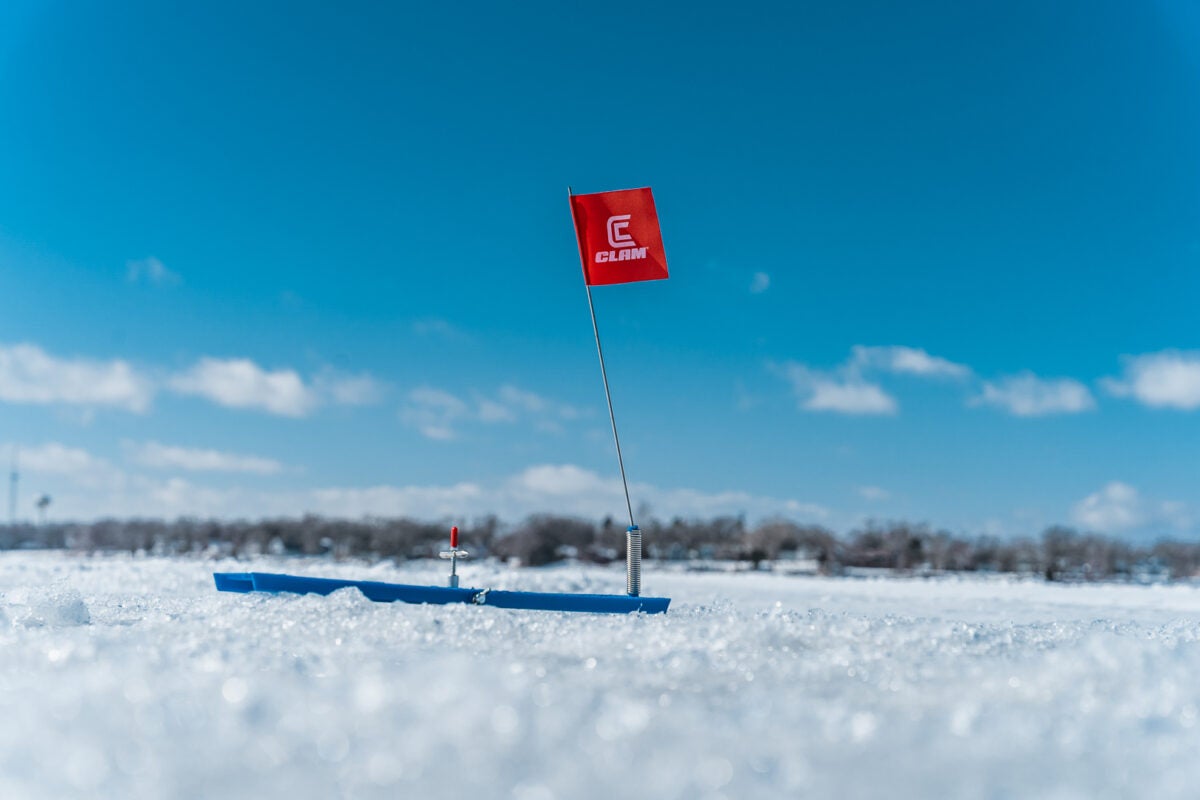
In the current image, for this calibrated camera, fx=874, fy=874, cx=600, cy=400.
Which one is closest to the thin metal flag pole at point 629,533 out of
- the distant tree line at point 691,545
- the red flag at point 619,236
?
the red flag at point 619,236

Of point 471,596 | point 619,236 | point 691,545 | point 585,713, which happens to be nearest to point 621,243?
point 619,236

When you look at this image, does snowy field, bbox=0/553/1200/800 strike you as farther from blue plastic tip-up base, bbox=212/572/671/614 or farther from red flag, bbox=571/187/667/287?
red flag, bbox=571/187/667/287

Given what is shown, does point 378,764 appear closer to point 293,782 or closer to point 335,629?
point 293,782

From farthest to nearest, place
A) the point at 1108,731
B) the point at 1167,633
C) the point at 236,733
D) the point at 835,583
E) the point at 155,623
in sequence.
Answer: the point at 835,583 < the point at 1167,633 < the point at 155,623 < the point at 1108,731 < the point at 236,733

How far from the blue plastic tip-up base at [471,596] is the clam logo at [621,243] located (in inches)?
113

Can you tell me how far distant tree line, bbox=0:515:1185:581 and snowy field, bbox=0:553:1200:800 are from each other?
18691 millimetres

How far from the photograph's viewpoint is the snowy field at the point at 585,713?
94.2 inches

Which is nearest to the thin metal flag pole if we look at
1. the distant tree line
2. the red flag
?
the red flag

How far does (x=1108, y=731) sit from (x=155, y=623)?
4853 mm

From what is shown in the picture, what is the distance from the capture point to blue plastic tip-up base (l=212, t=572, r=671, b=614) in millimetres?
6449

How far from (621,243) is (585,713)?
5.22 metres

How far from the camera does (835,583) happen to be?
1706cm

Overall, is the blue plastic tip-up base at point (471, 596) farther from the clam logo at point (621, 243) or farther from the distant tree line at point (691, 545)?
the distant tree line at point (691, 545)

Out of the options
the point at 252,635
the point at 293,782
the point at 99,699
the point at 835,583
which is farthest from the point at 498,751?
the point at 835,583
